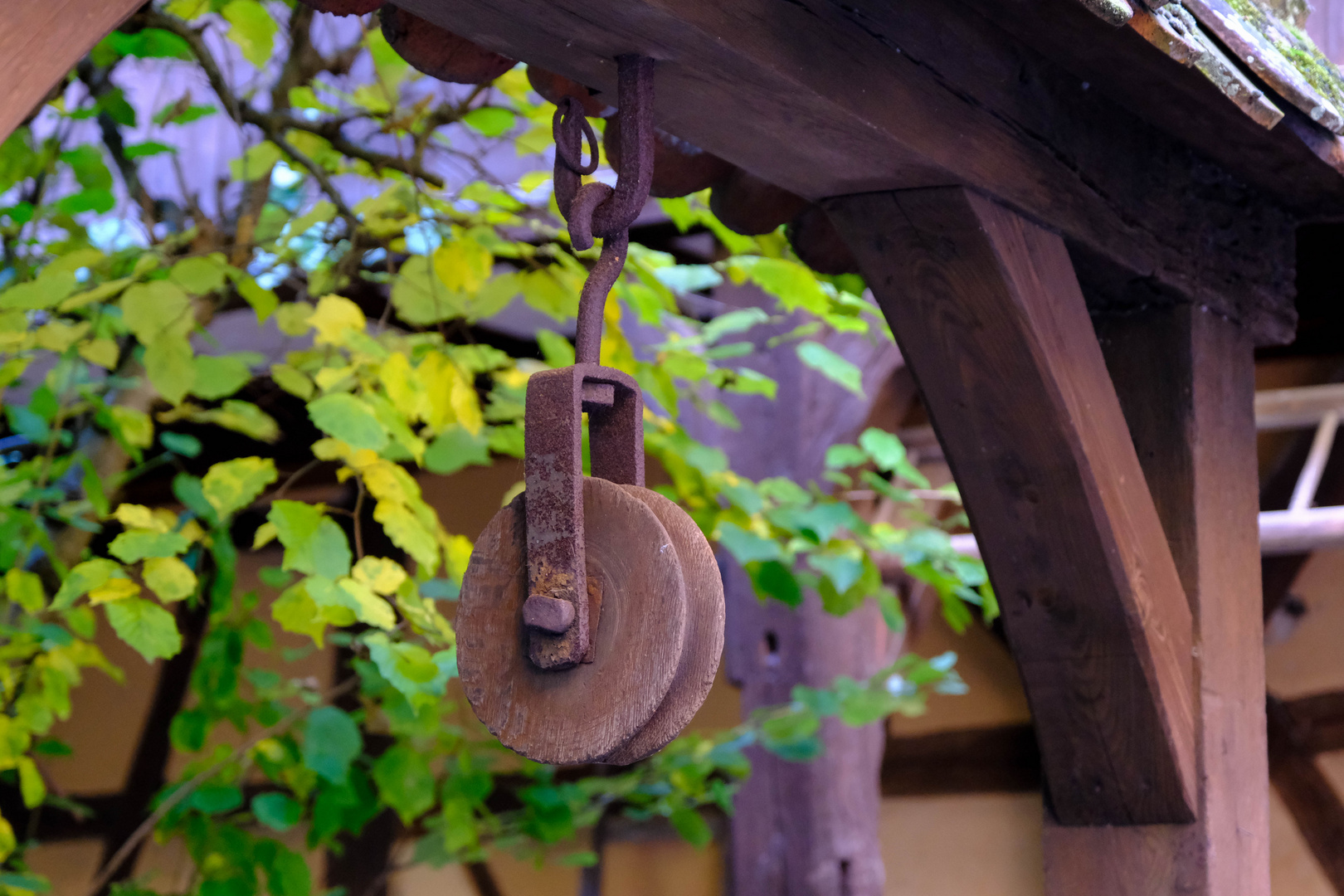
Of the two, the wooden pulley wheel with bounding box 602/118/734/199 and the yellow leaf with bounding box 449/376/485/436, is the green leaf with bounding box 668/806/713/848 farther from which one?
the wooden pulley wheel with bounding box 602/118/734/199

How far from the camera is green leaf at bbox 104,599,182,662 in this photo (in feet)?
→ 4.88

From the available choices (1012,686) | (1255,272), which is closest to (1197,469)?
(1255,272)

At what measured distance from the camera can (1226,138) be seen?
1.34 metres

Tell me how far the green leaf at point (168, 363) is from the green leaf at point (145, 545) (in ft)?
0.77

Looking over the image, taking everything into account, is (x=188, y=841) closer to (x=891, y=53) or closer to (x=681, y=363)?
(x=681, y=363)

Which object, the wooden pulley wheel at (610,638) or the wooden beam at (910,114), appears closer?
the wooden pulley wheel at (610,638)

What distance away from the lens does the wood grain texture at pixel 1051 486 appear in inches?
45.8

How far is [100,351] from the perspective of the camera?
1.93 m

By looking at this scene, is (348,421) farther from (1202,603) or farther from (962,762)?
(962,762)

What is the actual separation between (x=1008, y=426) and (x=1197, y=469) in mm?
319

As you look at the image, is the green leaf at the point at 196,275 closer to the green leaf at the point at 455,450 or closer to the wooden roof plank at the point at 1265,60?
the green leaf at the point at 455,450

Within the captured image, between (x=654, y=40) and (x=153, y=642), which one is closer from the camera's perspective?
(x=654, y=40)

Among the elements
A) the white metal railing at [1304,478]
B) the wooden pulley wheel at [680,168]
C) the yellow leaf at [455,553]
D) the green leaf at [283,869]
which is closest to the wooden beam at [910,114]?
the wooden pulley wheel at [680,168]

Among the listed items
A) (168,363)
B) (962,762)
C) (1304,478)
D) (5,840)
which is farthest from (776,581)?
(962,762)
